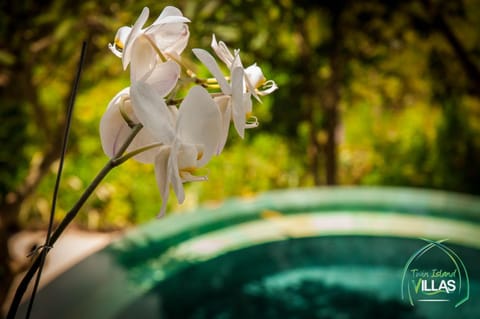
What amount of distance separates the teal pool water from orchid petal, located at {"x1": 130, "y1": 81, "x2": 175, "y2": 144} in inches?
33.6

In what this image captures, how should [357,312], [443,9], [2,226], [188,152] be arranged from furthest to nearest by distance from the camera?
[443,9] < [357,312] < [2,226] < [188,152]

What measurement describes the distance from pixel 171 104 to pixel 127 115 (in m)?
0.03

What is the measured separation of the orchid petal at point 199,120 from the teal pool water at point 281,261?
2.70 feet

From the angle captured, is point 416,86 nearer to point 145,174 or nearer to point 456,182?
point 456,182

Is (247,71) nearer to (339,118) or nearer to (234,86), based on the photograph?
(234,86)

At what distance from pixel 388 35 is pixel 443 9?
26 centimetres

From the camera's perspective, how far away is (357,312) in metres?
1.59

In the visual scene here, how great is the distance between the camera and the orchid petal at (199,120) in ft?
1.17

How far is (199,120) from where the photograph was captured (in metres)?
0.36

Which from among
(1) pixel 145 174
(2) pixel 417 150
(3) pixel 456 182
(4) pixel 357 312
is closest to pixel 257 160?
(1) pixel 145 174
